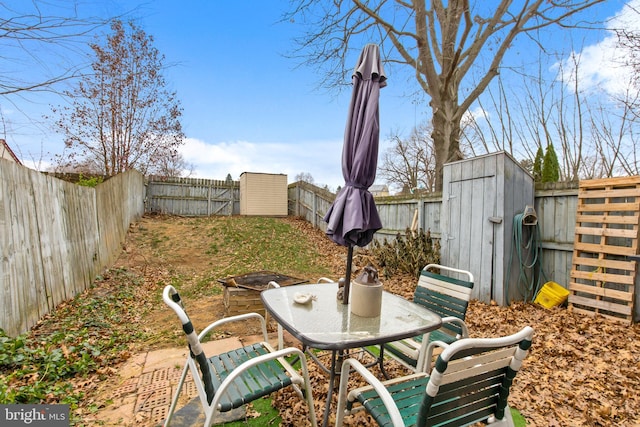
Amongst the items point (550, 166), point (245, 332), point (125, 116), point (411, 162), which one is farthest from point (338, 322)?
point (411, 162)

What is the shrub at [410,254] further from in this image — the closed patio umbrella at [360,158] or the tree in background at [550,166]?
the closed patio umbrella at [360,158]

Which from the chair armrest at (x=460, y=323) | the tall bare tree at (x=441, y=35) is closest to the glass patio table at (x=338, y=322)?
the chair armrest at (x=460, y=323)

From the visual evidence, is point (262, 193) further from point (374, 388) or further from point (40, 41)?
point (374, 388)

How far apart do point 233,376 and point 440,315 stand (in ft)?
6.10

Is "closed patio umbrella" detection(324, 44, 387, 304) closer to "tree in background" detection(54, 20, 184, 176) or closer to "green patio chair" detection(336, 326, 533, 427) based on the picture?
"green patio chair" detection(336, 326, 533, 427)

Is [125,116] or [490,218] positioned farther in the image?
[125,116]

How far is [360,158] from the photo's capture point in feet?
6.27

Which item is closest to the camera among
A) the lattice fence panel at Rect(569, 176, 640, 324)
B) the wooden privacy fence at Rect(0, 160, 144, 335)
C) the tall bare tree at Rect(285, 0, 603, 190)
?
the wooden privacy fence at Rect(0, 160, 144, 335)

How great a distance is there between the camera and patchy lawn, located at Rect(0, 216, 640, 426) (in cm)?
214

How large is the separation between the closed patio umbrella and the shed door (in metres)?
3.25

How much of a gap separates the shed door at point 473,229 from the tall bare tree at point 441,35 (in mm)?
3467

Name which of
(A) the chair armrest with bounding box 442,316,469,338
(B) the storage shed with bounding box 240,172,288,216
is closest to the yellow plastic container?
(A) the chair armrest with bounding box 442,316,469,338

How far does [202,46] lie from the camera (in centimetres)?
638

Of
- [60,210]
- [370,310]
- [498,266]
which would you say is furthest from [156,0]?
[498,266]
